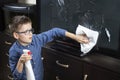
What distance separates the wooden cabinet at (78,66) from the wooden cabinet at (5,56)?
0.60m

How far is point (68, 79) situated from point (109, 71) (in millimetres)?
431

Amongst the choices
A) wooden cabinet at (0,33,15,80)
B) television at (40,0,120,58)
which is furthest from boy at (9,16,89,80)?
wooden cabinet at (0,33,15,80)

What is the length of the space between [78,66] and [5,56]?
3.67ft

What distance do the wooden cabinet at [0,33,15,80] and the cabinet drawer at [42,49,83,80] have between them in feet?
1.91

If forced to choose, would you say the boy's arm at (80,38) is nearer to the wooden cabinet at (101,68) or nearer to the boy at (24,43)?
the boy at (24,43)

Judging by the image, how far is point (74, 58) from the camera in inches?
74.0

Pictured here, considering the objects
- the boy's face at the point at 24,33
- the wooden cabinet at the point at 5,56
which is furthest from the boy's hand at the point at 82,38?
the wooden cabinet at the point at 5,56

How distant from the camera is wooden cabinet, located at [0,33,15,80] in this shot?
259cm

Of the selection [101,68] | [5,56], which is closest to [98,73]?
[101,68]

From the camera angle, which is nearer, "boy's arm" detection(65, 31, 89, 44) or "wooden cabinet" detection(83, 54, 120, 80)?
"wooden cabinet" detection(83, 54, 120, 80)

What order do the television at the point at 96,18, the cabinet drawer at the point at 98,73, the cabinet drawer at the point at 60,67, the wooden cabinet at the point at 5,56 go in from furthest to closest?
the wooden cabinet at the point at 5,56 < the cabinet drawer at the point at 60,67 < the television at the point at 96,18 < the cabinet drawer at the point at 98,73

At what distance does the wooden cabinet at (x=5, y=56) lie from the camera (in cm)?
259

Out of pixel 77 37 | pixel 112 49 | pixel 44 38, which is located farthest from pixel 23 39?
pixel 112 49

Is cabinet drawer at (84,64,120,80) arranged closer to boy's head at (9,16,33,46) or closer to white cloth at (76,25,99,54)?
white cloth at (76,25,99,54)
